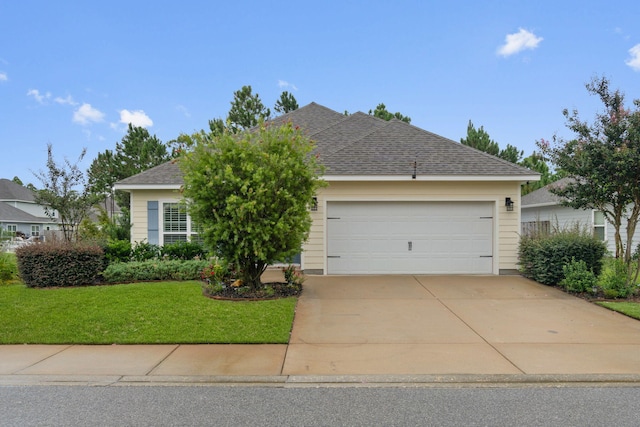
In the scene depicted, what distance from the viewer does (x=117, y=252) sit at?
10383mm

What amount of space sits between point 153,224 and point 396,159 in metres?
7.54

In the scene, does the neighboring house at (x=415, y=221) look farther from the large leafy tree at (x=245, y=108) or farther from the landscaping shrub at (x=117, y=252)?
the large leafy tree at (x=245, y=108)

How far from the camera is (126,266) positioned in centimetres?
966

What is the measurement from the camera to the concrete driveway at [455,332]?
4.92m

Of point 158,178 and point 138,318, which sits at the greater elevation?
point 158,178

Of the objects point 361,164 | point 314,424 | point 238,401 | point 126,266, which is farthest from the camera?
point 361,164

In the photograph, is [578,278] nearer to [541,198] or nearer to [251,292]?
[251,292]

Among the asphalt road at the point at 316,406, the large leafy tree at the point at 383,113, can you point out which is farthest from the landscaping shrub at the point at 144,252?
the large leafy tree at the point at 383,113

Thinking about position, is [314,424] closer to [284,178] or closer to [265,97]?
[284,178]

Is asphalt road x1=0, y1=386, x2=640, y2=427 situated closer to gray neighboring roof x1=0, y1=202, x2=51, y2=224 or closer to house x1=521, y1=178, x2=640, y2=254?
house x1=521, y1=178, x2=640, y2=254

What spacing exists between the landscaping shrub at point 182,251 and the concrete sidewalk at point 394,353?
4.42 metres

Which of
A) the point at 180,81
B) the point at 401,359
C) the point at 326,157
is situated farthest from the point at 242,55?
the point at 401,359

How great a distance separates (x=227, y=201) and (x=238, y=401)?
13.2 feet

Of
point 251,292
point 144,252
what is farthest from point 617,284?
point 144,252
